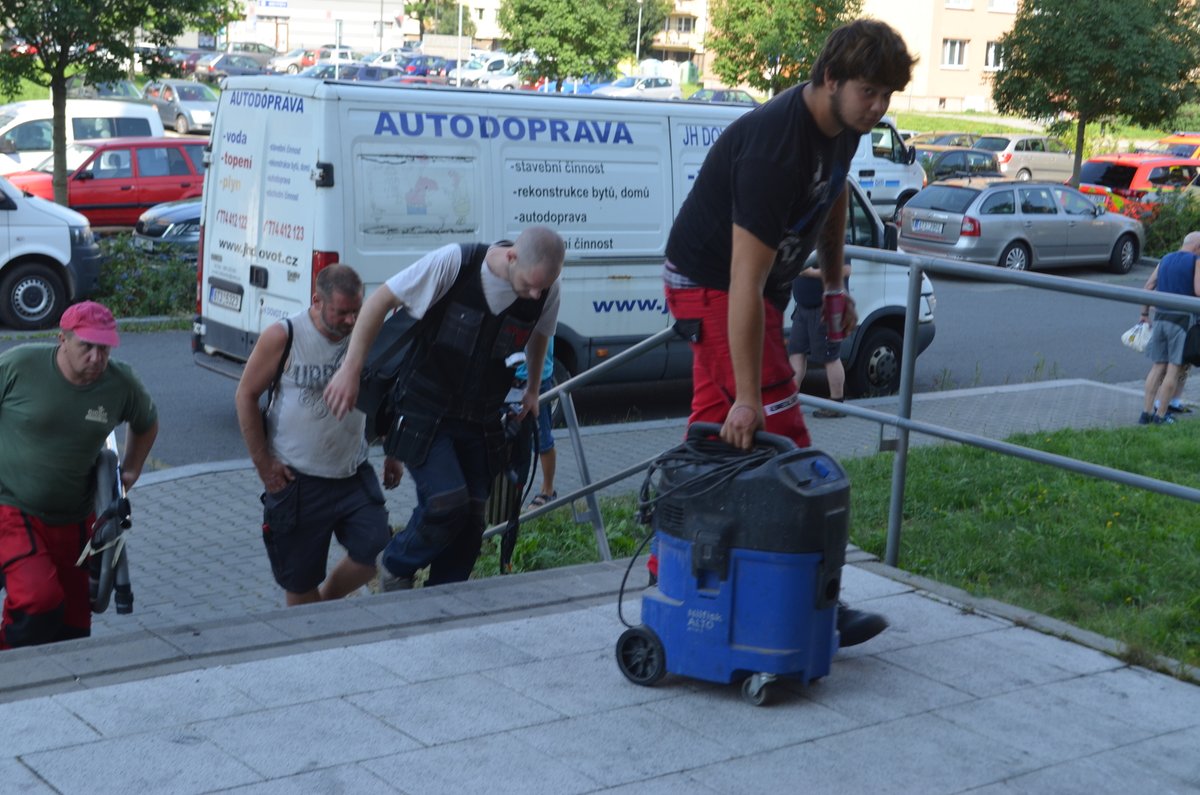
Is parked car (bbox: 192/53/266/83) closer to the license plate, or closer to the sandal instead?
the license plate

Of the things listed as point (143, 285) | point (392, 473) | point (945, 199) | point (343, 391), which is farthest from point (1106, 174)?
point (343, 391)

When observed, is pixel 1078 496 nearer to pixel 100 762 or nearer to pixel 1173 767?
pixel 1173 767

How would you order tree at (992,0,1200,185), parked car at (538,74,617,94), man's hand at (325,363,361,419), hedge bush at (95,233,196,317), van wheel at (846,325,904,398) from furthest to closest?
parked car at (538,74,617,94), tree at (992,0,1200,185), hedge bush at (95,233,196,317), van wheel at (846,325,904,398), man's hand at (325,363,361,419)

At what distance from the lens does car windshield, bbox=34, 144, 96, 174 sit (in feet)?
73.6

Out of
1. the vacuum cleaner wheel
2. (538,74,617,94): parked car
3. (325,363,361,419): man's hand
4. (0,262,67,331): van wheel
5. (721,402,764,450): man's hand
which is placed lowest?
(0,262,67,331): van wheel

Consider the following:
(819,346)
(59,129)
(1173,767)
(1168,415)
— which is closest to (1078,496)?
(1168,415)

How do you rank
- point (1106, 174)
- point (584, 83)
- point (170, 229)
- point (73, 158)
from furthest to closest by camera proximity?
point (584, 83)
point (1106, 174)
point (73, 158)
point (170, 229)

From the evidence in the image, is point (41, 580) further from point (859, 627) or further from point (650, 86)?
point (650, 86)

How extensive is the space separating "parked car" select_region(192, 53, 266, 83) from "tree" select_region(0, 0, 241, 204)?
1433 inches

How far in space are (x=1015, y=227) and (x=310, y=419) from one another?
18.3 m

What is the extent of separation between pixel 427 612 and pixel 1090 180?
93.2ft

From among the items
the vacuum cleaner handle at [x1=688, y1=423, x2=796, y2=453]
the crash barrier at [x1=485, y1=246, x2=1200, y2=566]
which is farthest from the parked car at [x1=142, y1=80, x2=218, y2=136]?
the vacuum cleaner handle at [x1=688, y1=423, x2=796, y2=453]

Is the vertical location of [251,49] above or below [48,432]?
above

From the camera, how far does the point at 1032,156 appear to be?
37.2 metres
